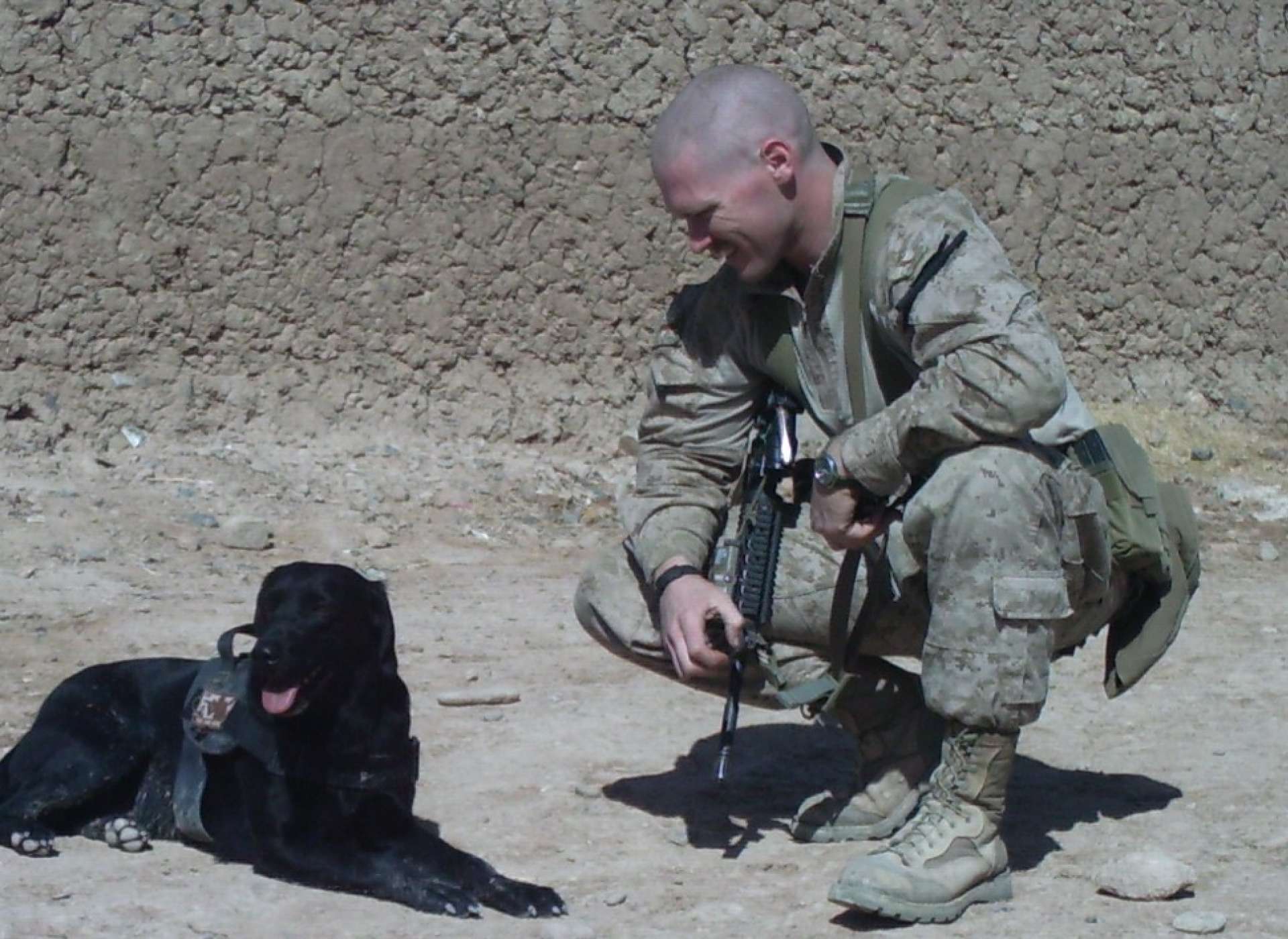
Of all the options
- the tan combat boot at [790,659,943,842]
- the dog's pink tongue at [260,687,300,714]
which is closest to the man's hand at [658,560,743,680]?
the tan combat boot at [790,659,943,842]

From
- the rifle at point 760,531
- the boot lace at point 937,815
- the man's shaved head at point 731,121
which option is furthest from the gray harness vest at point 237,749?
the man's shaved head at point 731,121

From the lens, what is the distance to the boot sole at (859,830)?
3.33 metres

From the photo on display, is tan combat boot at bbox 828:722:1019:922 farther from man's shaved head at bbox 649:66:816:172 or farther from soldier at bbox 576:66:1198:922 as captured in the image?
man's shaved head at bbox 649:66:816:172

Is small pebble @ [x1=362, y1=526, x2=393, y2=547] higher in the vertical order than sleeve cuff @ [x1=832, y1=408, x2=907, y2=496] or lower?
lower

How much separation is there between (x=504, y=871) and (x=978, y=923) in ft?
2.54

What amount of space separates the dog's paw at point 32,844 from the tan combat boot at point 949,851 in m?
1.27

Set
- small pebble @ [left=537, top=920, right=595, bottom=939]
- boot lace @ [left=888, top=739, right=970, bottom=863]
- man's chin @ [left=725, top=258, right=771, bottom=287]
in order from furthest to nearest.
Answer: man's chin @ [left=725, top=258, right=771, bottom=287] → boot lace @ [left=888, top=739, right=970, bottom=863] → small pebble @ [left=537, top=920, right=595, bottom=939]

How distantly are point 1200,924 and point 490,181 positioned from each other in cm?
378

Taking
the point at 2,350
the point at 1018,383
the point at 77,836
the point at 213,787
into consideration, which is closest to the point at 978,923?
the point at 1018,383

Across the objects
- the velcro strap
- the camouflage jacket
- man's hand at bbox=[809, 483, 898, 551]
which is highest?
the camouflage jacket

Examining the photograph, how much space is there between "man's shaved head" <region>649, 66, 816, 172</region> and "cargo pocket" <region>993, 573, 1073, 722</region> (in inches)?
29.5

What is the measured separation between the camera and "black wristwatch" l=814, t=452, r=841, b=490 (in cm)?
299

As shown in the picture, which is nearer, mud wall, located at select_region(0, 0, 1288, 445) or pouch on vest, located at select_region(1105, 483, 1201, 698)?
pouch on vest, located at select_region(1105, 483, 1201, 698)

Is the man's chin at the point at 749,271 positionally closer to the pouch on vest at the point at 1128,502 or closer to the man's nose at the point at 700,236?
the man's nose at the point at 700,236
